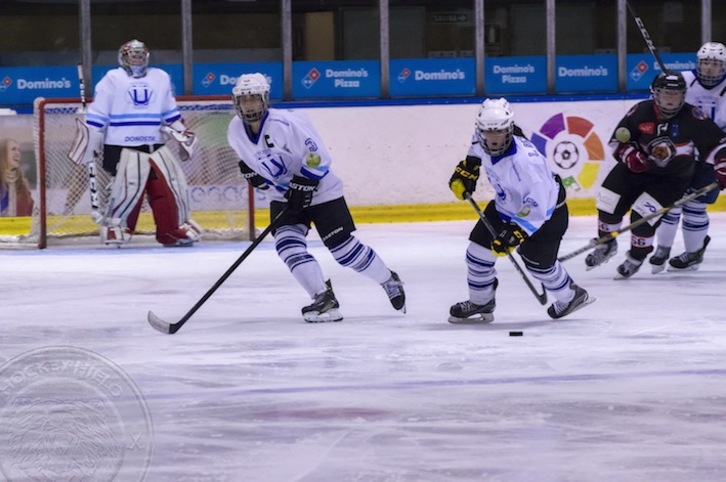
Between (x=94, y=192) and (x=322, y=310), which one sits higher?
(x=94, y=192)

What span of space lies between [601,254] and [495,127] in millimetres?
1859

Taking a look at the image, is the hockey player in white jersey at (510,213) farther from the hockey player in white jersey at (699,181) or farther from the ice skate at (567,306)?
the hockey player in white jersey at (699,181)

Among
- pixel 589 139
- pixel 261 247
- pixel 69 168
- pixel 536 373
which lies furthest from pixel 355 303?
pixel 589 139

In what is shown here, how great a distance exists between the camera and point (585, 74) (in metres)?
10.5

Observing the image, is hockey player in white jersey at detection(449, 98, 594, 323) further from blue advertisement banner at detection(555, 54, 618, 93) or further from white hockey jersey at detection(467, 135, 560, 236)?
blue advertisement banner at detection(555, 54, 618, 93)

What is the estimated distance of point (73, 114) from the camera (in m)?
8.89

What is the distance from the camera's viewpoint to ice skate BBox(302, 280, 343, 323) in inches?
220

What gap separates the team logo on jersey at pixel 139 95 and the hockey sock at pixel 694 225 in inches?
119

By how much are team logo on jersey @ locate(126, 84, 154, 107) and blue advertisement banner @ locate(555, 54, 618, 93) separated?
313 centimetres

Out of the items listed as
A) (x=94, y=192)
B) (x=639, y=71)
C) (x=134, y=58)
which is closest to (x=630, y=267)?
(x=134, y=58)

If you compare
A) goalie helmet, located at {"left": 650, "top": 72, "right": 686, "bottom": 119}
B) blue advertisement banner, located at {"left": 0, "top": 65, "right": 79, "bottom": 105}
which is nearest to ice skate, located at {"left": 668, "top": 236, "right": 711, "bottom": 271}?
goalie helmet, located at {"left": 650, "top": 72, "right": 686, "bottom": 119}

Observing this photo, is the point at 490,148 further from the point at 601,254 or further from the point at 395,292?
the point at 601,254

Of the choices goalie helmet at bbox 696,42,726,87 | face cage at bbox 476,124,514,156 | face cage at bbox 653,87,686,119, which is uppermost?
goalie helmet at bbox 696,42,726,87

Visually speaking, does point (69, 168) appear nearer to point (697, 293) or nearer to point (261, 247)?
point (261, 247)
